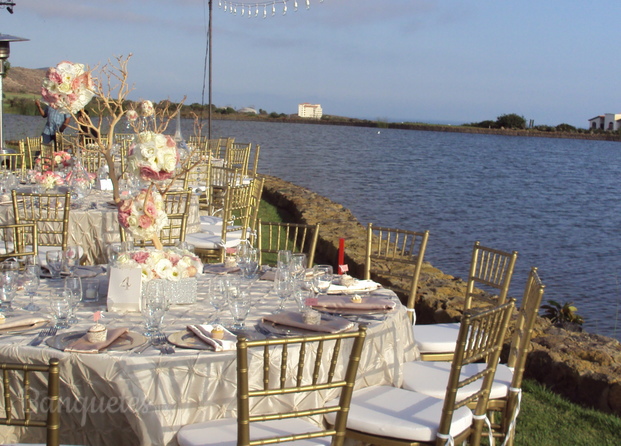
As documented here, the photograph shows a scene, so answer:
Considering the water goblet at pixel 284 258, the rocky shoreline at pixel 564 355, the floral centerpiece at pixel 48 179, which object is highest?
the floral centerpiece at pixel 48 179

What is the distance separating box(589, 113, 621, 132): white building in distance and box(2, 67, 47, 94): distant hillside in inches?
2912

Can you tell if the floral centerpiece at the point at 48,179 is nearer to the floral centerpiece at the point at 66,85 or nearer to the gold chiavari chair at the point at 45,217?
the gold chiavari chair at the point at 45,217

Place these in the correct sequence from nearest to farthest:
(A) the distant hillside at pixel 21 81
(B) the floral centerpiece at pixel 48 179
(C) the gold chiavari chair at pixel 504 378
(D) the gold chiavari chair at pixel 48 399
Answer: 1. (D) the gold chiavari chair at pixel 48 399
2. (C) the gold chiavari chair at pixel 504 378
3. (B) the floral centerpiece at pixel 48 179
4. (A) the distant hillside at pixel 21 81

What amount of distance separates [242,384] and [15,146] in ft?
49.2

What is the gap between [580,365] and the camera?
3982 mm

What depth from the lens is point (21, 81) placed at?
72.6ft

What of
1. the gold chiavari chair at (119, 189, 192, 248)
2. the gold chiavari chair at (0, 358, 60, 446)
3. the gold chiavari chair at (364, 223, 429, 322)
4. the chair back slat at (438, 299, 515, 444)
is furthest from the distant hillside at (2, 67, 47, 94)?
the gold chiavari chair at (0, 358, 60, 446)

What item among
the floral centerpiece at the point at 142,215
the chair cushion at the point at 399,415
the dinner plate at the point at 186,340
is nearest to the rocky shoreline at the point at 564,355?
the chair cushion at the point at 399,415

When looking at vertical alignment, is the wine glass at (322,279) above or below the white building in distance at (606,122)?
below

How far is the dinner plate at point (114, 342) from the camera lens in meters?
2.37

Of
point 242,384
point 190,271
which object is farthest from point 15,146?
point 242,384

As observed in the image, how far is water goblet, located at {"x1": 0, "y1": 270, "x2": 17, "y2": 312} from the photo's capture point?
9.06 feet

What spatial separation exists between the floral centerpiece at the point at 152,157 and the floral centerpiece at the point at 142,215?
4.9 inches

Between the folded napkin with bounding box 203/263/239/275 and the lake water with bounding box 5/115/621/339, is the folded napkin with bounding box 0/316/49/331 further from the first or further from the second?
the lake water with bounding box 5/115/621/339
